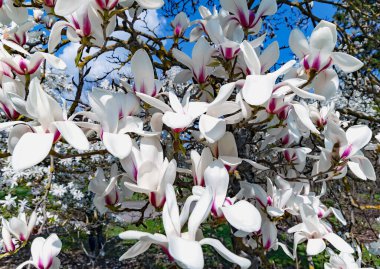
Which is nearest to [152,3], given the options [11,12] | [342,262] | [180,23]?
[11,12]

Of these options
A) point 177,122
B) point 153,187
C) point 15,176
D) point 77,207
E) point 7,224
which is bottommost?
point 77,207

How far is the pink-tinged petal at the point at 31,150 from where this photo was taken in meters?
0.67

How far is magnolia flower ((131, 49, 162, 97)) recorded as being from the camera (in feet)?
3.04

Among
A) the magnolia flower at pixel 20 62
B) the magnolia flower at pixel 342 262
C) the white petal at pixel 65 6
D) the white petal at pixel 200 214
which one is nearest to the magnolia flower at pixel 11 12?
the magnolia flower at pixel 20 62

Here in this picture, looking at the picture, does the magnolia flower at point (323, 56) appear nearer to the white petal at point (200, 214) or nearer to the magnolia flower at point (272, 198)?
the magnolia flower at point (272, 198)

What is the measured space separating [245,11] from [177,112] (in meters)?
0.46

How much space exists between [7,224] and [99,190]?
1.07 ft

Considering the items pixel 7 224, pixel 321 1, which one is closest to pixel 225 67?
pixel 7 224

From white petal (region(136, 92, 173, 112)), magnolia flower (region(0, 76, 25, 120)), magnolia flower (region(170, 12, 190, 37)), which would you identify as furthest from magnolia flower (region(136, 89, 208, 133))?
magnolia flower (region(170, 12, 190, 37))

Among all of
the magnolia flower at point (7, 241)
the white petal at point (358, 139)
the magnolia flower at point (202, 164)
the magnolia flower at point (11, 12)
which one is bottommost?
the magnolia flower at point (7, 241)

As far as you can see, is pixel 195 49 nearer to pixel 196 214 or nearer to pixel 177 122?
pixel 177 122

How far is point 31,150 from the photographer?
2.26ft

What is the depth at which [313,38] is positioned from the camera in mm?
962

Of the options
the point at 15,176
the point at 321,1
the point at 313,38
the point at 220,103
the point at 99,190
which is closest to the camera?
the point at 220,103
